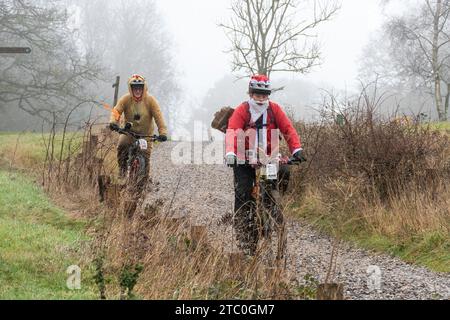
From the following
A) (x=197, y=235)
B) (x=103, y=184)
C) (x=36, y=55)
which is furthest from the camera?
(x=36, y=55)

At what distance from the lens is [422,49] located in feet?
87.4

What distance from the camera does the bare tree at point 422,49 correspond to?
2520 centimetres

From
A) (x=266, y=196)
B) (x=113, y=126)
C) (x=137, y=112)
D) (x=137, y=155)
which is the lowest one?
(x=266, y=196)

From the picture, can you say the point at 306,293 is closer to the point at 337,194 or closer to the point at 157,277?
the point at 157,277

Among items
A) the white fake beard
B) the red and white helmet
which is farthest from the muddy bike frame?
the red and white helmet

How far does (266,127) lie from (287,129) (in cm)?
23

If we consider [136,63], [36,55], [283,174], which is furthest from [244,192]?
[136,63]

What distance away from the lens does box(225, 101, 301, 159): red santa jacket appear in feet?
22.8

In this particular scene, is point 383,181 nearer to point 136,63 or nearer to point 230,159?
point 230,159

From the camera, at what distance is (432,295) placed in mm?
6070

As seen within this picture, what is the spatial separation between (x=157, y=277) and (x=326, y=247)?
3835mm

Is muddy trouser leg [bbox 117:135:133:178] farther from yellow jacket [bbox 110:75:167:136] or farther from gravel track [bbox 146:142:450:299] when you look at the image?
gravel track [bbox 146:142:450:299]

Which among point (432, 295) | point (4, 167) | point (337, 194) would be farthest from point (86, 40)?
point (432, 295)

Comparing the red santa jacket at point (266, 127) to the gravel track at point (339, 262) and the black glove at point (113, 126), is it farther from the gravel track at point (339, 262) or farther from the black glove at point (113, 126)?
the black glove at point (113, 126)
